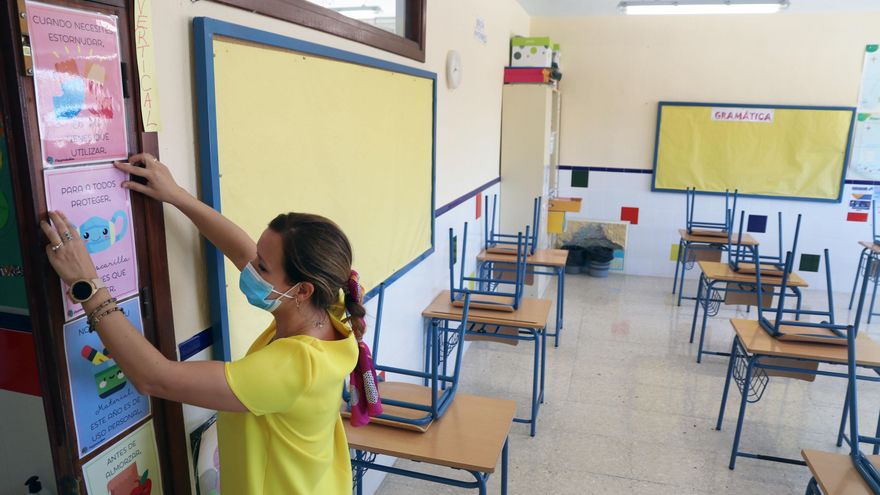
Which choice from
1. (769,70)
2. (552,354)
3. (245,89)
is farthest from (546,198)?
(245,89)

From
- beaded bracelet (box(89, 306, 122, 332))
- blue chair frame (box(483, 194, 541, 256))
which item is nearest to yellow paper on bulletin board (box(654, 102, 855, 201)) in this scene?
blue chair frame (box(483, 194, 541, 256))

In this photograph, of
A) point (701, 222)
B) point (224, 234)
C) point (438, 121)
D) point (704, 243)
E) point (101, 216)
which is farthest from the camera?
point (701, 222)

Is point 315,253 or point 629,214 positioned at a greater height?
point 315,253

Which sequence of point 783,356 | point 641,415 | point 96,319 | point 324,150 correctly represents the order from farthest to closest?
point 641,415, point 783,356, point 324,150, point 96,319

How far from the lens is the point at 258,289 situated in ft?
3.76

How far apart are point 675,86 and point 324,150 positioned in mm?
5024

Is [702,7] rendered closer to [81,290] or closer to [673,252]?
[673,252]

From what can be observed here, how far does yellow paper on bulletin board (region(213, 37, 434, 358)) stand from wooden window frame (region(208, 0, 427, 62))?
0.31 ft

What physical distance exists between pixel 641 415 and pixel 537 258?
128cm

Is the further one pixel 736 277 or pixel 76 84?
pixel 736 277

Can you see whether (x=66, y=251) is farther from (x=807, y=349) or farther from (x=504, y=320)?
(x=807, y=349)

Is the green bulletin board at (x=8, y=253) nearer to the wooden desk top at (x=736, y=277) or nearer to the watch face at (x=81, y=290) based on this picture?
the watch face at (x=81, y=290)

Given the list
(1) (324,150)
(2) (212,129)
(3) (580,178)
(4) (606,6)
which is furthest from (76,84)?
(3) (580,178)

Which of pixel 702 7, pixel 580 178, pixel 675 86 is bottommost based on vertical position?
pixel 580 178
